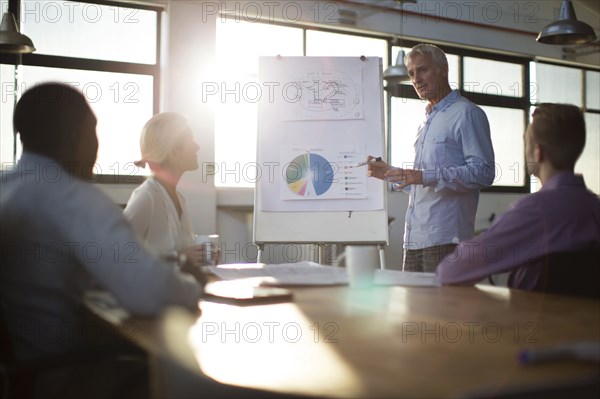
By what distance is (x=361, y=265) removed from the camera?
72.1 inches

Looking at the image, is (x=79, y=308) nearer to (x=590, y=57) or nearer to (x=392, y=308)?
(x=392, y=308)

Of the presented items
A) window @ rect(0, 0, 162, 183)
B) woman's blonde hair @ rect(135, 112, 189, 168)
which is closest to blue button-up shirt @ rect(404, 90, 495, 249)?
woman's blonde hair @ rect(135, 112, 189, 168)

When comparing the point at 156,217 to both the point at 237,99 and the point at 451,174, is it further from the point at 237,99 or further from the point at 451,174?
the point at 237,99

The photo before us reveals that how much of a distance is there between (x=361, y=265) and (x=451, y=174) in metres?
1.07

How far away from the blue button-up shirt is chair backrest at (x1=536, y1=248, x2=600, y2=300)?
118cm

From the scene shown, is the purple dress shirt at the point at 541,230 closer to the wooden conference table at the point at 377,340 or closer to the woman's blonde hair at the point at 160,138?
the wooden conference table at the point at 377,340

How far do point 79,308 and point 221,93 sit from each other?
4949 millimetres

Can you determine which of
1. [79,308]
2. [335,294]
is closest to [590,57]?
[335,294]

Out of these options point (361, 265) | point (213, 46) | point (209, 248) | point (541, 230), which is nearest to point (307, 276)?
point (361, 265)

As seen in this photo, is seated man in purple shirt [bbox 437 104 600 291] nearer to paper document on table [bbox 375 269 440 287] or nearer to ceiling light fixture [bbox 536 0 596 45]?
paper document on table [bbox 375 269 440 287]

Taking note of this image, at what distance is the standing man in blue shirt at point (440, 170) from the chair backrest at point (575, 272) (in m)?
1.18

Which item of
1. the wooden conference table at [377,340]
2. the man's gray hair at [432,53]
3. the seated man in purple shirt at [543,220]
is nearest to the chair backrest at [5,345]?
the wooden conference table at [377,340]

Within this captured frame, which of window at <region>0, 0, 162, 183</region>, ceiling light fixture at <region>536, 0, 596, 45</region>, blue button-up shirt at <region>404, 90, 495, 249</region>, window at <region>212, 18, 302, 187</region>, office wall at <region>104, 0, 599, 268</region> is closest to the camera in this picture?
blue button-up shirt at <region>404, 90, 495, 249</region>

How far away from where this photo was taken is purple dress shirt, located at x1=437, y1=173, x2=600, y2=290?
170cm
